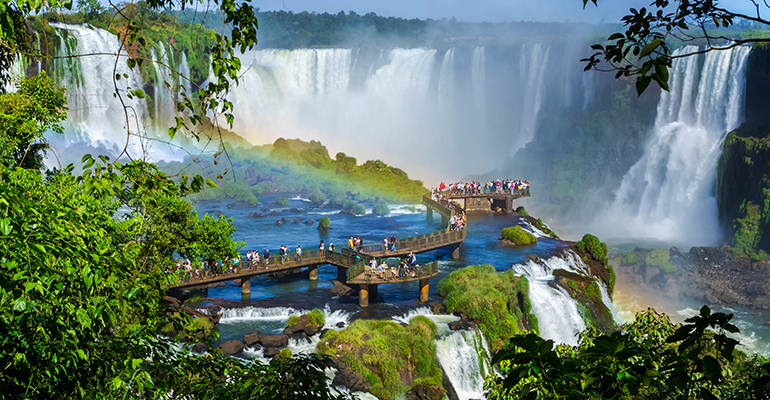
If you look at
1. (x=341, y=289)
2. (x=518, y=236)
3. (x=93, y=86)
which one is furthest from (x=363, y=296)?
(x=93, y=86)

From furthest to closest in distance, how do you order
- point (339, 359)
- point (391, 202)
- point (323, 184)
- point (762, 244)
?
point (323, 184) → point (391, 202) → point (762, 244) → point (339, 359)

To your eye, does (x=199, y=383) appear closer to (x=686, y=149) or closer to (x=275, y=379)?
(x=275, y=379)

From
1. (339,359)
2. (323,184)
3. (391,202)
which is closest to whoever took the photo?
(339,359)

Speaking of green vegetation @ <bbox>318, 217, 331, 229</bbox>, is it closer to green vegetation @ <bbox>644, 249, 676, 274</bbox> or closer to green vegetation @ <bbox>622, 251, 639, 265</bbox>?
green vegetation @ <bbox>622, 251, 639, 265</bbox>

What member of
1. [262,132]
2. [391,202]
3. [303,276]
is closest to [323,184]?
[391,202]

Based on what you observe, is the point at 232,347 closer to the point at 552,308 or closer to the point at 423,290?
the point at 423,290

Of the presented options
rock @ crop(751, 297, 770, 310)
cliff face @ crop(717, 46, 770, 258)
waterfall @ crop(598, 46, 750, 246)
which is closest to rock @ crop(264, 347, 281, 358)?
rock @ crop(751, 297, 770, 310)

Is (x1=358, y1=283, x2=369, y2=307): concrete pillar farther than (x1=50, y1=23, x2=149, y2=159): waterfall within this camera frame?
No
